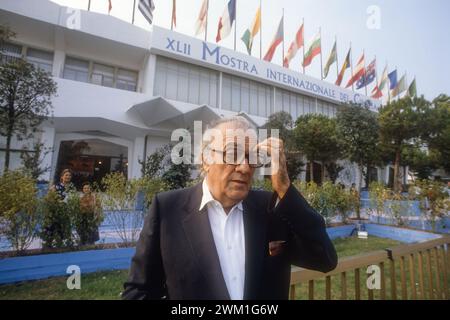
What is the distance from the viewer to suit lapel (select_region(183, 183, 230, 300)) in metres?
1.10

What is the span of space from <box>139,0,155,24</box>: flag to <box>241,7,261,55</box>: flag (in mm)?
6343

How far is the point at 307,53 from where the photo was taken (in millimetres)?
18641

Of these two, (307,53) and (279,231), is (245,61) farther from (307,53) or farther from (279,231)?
(279,231)

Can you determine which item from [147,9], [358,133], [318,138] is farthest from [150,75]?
[358,133]

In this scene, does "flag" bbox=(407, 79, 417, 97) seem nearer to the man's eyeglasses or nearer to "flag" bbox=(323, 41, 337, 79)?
"flag" bbox=(323, 41, 337, 79)

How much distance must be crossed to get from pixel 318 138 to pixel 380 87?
1483cm

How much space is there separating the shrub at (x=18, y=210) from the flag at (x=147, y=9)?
11.3 meters

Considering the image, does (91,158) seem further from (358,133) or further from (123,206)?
(358,133)

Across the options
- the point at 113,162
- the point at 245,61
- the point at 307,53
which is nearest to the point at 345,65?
the point at 307,53

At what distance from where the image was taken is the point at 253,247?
118cm

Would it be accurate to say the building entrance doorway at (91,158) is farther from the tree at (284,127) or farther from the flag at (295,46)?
the flag at (295,46)

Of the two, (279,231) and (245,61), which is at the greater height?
(245,61)

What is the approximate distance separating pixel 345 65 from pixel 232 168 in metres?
23.3

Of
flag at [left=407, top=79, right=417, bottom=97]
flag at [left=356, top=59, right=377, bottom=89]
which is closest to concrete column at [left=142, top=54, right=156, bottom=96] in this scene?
flag at [left=356, top=59, right=377, bottom=89]
